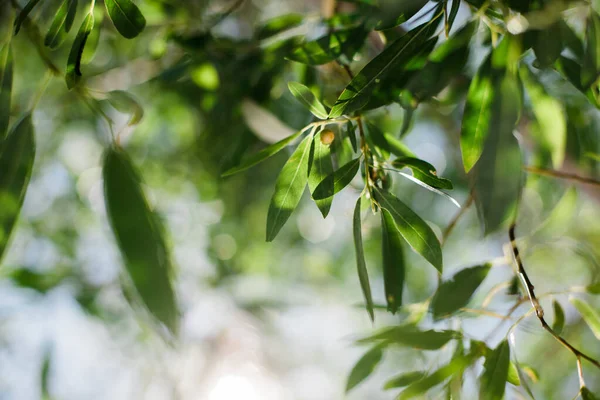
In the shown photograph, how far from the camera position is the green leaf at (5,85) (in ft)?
1.00

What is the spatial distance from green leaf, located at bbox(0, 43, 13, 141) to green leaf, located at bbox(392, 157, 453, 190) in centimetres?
25

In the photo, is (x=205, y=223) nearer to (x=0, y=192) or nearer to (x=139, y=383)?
(x=139, y=383)

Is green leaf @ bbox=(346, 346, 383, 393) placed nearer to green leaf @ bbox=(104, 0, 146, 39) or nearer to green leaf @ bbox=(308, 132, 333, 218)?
green leaf @ bbox=(308, 132, 333, 218)

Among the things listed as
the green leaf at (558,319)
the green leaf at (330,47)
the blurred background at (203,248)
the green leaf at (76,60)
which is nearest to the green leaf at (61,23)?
the green leaf at (76,60)

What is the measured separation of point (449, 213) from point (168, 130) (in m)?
0.72

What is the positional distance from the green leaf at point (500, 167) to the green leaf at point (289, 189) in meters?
0.12

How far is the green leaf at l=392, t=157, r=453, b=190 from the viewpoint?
28cm

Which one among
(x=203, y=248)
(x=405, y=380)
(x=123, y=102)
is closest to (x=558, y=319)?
(x=405, y=380)

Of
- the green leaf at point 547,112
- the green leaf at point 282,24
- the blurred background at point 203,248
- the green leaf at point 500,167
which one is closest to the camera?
the green leaf at point 500,167

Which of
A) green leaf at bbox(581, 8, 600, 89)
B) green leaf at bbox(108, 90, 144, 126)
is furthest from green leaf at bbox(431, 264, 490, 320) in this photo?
green leaf at bbox(108, 90, 144, 126)

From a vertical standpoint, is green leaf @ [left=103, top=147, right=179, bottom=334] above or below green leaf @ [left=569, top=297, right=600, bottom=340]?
above

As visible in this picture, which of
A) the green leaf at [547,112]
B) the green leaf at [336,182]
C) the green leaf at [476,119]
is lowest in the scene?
the green leaf at [547,112]

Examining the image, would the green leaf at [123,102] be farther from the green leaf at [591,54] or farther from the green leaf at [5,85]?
the green leaf at [591,54]

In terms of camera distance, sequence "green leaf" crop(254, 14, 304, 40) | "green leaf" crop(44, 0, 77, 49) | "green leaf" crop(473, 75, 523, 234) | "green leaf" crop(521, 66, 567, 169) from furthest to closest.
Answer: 1. "green leaf" crop(254, 14, 304, 40)
2. "green leaf" crop(521, 66, 567, 169)
3. "green leaf" crop(44, 0, 77, 49)
4. "green leaf" crop(473, 75, 523, 234)
